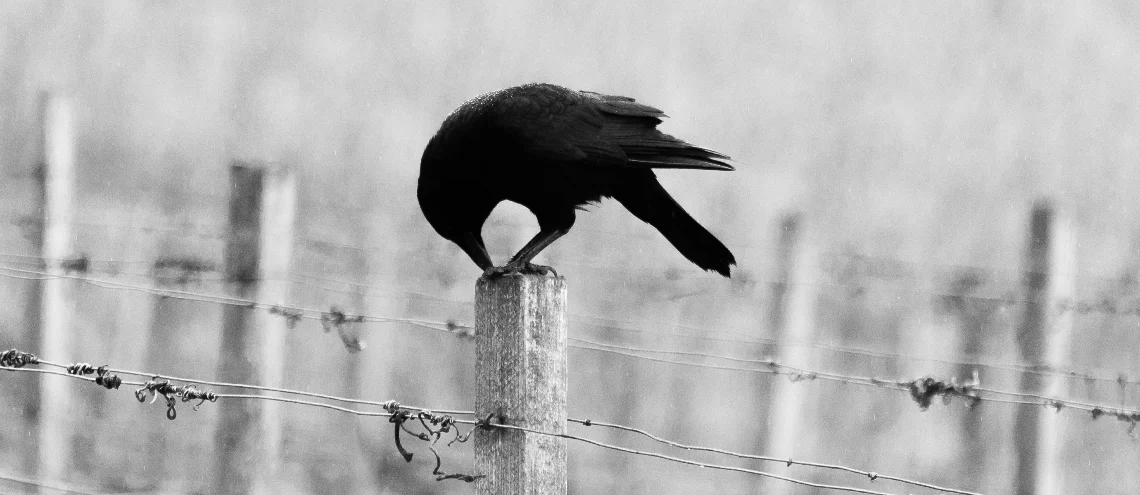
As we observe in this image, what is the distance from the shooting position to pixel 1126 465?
10.8 m

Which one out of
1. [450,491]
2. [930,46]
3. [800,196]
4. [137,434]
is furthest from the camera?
[930,46]

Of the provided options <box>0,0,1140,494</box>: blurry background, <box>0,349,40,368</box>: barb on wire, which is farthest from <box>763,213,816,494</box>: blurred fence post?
<box>0,349,40,368</box>: barb on wire

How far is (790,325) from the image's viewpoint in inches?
195

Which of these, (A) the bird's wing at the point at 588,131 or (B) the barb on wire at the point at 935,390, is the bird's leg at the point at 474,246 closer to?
(A) the bird's wing at the point at 588,131

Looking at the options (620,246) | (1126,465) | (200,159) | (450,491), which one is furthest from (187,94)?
(1126,465)

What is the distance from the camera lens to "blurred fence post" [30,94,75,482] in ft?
15.0

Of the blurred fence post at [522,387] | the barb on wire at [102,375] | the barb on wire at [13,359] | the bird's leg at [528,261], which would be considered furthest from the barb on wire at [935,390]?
the barb on wire at [13,359]

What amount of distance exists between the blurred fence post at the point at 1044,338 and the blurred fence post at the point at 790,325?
84cm

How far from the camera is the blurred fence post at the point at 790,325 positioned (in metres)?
4.90

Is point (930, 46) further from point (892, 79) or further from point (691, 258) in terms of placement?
point (691, 258)

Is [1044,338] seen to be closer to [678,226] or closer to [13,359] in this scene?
[678,226]

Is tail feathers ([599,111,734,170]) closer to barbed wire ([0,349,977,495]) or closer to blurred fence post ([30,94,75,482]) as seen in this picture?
barbed wire ([0,349,977,495])

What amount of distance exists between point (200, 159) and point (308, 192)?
2.20 metres

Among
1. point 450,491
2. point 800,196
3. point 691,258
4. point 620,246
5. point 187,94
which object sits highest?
point 187,94
